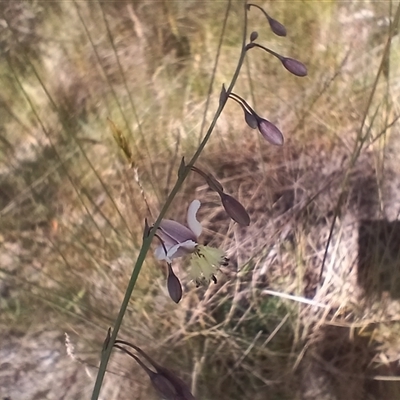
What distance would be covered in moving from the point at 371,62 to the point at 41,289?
0.79m

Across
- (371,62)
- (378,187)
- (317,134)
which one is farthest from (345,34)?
(378,187)

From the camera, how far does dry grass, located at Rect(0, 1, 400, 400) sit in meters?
1.02

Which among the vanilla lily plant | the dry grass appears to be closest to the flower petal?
the vanilla lily plant

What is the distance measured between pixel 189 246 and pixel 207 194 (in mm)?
448

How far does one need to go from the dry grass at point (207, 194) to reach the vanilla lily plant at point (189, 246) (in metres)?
0.35

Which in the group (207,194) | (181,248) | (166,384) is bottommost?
(166,384)

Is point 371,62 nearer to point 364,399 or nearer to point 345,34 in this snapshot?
point 345,34

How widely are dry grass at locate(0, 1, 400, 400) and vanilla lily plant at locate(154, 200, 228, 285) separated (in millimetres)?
352

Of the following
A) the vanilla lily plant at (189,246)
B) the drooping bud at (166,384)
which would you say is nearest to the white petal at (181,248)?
the vanilla lily plant at (189,246)

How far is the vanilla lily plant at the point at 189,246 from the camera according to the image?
0.63 meters

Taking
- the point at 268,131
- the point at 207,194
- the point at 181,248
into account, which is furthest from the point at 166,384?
the point at 207,194

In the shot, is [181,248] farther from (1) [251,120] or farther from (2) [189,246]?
(1) [251,120]

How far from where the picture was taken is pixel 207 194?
1.09 metres

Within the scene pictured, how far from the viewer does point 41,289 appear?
1.02 metres
